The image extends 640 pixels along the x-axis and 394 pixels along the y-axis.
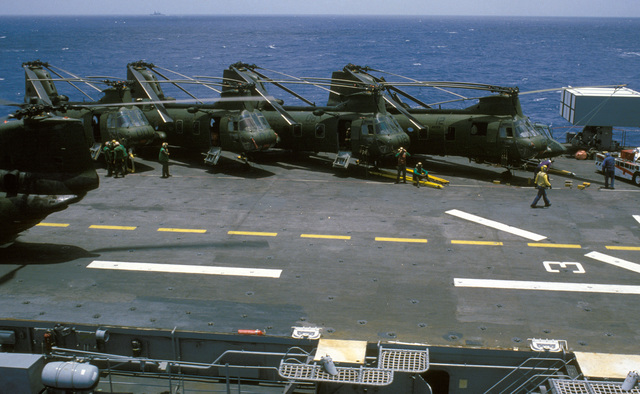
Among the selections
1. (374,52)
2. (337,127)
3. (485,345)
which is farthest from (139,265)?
(374,52)

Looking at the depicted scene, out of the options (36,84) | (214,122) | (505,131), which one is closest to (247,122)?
(214,122)

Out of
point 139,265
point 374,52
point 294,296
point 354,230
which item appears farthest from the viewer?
point 374,52

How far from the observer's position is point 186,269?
15.4m

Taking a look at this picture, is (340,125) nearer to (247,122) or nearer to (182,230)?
(247,122)

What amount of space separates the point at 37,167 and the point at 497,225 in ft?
45.4

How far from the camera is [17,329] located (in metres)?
11.8

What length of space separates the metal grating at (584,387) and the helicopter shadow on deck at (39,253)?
1235cm

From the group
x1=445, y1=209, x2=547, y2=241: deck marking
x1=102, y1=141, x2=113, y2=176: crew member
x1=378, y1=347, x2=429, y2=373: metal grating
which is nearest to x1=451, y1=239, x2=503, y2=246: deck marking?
x1=445, y1=209, x2=547, y2=241: deck marking

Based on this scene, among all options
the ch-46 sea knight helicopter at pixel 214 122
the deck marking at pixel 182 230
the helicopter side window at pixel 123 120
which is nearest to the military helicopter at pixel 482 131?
the ch-46 sea knight helicopter at pixel 214 122

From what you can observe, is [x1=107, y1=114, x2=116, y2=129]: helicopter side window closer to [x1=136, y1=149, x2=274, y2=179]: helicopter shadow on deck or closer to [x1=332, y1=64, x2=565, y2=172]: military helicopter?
[x1=136, y1=149, x2=274, y2=179]: helicopter shadow on deck

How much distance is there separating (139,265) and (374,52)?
142 metres

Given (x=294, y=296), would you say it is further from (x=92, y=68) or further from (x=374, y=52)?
(x=374, y=52)

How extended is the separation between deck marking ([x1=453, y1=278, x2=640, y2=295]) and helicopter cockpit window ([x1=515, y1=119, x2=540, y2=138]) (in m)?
13.1

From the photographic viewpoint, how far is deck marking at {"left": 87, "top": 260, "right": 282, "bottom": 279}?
15.2 meters
